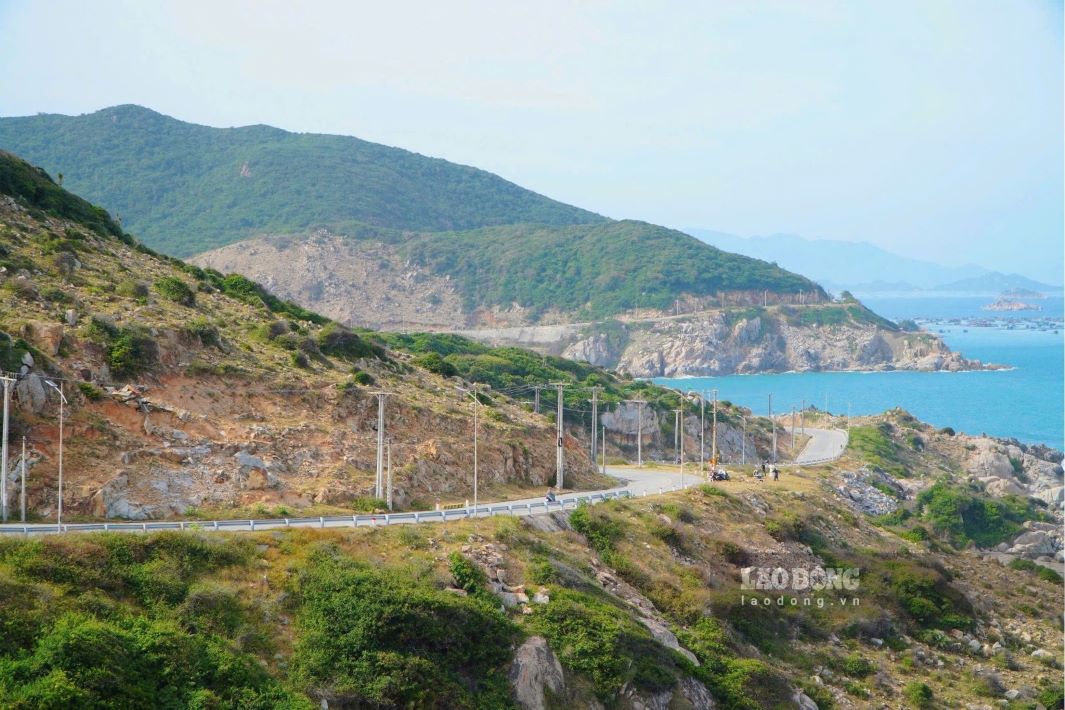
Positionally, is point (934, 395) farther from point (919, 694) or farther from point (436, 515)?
point (436, 515)

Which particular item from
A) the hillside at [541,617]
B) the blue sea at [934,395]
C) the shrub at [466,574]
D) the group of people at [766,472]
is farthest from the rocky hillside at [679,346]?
the shrub at [466,574]

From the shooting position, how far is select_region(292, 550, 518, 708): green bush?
2691 cm

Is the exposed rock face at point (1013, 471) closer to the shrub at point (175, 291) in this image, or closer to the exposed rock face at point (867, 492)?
the exposed rock face at point (867, 492)

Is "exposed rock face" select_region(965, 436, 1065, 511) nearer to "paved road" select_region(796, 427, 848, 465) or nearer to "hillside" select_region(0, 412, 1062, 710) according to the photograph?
"paved road" select_region(796, 427, 848, 465)

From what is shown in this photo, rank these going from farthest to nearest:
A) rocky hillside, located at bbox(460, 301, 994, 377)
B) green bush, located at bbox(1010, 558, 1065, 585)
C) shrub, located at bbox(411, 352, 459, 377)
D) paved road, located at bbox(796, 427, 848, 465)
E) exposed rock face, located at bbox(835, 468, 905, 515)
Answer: rocky hillside, located at bbox(460, 301, 994, 377)
paved road, located at bbox(796, 427, 848, 465)
exposed rock face, located at bbox(835, 468, 905, 515)
shrub, located at bbox(411, 352, 459, 377)
green bush, located at bbox(1010, 558, 1065, 585)

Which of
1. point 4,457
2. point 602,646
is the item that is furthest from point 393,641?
point 4,457

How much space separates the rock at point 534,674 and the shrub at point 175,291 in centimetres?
2648

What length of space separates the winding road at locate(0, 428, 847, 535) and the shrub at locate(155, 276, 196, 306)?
56.5ft

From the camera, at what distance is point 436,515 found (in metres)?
36.9

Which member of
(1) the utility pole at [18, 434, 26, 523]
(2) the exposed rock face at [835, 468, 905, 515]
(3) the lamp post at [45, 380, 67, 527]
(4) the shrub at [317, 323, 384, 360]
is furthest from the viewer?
(2) the exposed rock face at [835, 468, 905, 515]

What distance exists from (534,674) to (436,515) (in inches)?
342

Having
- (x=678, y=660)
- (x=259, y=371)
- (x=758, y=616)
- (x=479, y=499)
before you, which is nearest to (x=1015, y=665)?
(x=758, y=616)

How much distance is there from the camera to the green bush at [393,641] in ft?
88.3

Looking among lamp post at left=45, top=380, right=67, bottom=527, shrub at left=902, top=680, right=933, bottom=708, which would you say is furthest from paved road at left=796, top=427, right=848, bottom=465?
lamp post at left=45, top=380, right=67, bottom=527
